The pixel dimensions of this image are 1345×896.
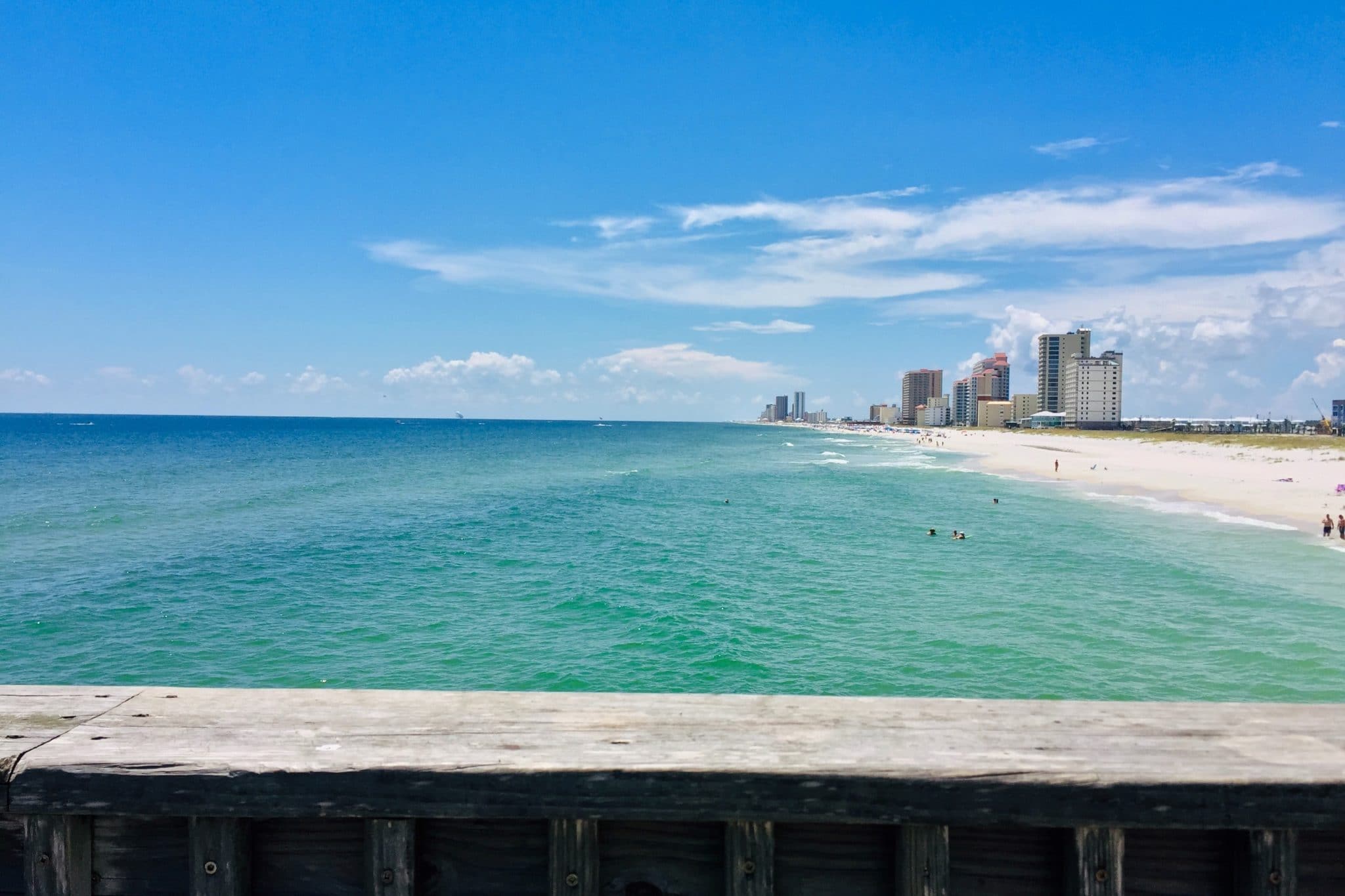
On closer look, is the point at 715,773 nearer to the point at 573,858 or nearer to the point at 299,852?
the point at 573,858

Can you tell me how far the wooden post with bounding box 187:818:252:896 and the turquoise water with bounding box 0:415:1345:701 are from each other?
13116mm

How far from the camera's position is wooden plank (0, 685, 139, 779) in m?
2.57

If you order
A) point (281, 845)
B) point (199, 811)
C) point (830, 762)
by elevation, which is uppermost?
point (830, 762)

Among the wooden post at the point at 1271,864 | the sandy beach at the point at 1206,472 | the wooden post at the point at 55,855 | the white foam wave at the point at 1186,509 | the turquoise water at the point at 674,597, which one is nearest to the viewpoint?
the wooden post at the point at 1271,864

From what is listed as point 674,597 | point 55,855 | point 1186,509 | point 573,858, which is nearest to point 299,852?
point 55,855

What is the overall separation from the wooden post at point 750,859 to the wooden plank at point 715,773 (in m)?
0.10

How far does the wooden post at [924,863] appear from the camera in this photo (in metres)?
2.48

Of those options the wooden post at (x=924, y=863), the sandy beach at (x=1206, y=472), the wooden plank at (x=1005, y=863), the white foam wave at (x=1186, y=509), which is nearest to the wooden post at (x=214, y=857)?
the wooden post at (x=924, y=863)

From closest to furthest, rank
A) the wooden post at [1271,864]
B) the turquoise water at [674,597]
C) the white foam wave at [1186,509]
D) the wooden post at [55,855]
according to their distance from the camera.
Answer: the wooden post at [1271,864], the wooden post at [55,855], the turquoise water at [674,597], the white foam wave at [1186,509]

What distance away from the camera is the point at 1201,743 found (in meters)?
2.64

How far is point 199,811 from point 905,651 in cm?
1721

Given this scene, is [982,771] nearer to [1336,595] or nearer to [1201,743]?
[1201,743]

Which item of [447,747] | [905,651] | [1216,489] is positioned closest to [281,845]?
[447,747]

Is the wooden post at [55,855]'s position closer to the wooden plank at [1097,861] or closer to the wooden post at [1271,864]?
the wooden plank at [1097,861]
